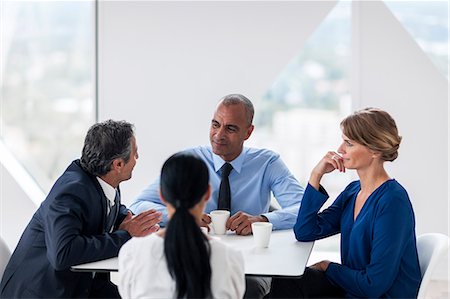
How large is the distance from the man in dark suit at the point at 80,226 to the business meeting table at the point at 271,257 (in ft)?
0.19

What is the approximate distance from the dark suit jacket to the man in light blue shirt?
51cm

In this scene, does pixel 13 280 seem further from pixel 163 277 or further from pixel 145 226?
pixel 163 277

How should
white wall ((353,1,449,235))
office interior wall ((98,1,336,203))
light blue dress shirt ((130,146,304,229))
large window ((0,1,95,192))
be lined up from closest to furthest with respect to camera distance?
light blue dress shirt ((130,146,304,229)), white wall ((353,1,449,235)), office interior wall ((98,1,336,203)), large window ((0,1,95,192))

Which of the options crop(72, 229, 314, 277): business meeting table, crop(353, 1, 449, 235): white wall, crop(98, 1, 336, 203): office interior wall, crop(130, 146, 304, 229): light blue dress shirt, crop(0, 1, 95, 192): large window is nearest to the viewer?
crop(72, 229, 314, 277): business meeting table

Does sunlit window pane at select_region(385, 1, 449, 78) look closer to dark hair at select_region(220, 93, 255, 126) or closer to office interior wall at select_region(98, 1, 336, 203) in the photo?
office interior wall at select_region(98, 1, 336, 203)

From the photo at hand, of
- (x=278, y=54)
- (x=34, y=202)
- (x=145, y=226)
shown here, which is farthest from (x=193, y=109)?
(x=145, y=226)

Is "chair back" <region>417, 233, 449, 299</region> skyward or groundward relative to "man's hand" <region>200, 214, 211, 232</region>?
groundward

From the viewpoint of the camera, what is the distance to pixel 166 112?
175 inches

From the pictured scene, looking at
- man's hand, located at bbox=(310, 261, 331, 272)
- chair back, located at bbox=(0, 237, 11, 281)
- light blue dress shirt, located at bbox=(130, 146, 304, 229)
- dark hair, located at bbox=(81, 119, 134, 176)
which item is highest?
dark hair, located at bbox=(81, 119, 134, 176)

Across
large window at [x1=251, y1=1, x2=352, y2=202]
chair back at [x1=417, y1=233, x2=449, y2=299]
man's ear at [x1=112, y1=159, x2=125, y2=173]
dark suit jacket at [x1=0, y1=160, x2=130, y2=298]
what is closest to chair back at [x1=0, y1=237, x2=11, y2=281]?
dark suit jacket at [x1=0, y1=160, x2=130, y2=298]

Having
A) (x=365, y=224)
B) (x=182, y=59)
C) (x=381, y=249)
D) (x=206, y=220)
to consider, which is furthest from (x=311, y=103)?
(x=381, y=249)

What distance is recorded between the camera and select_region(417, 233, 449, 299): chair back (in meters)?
2.38

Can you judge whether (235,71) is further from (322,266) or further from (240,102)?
(322,266)

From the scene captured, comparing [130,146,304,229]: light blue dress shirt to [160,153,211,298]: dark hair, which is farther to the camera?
[130,146,304,229]: light blue dress shirt
